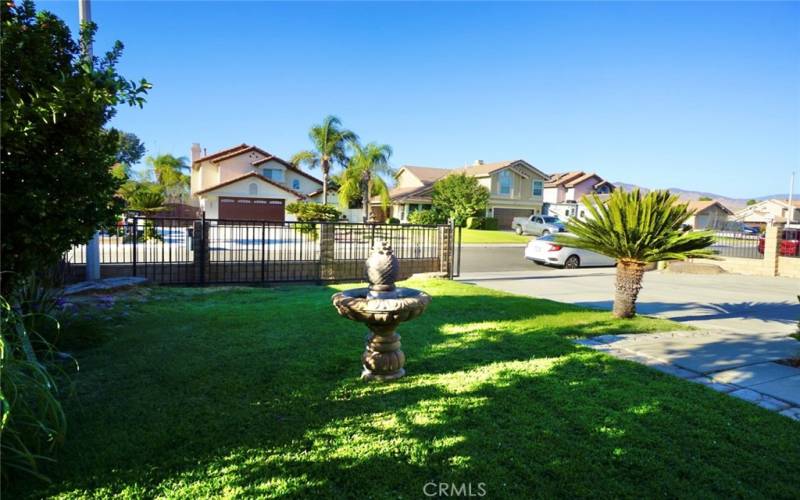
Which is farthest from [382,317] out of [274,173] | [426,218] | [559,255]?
[274,173]

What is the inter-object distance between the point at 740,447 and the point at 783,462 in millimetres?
236

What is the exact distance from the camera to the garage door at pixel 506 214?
45.6 m

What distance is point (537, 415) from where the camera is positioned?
3758mm

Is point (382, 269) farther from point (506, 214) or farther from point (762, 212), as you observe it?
point (762, 212)

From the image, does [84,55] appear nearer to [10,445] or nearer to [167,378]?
[167,378]

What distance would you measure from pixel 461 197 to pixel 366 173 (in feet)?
26.9

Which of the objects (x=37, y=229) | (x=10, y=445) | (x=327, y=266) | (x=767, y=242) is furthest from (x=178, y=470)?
(x=767, y=242)

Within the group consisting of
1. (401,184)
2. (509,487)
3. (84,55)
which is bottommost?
(509,487)

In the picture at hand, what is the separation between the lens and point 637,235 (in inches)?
295

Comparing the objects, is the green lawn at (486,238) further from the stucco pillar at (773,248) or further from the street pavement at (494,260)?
the stucco pillar at (773,248)

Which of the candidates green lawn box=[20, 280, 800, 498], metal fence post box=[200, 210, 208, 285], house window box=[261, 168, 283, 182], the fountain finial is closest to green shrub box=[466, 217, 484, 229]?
house window box=[261, 168, 283, 182]

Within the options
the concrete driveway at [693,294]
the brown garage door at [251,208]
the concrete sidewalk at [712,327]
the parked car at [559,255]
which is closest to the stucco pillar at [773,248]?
the concrete driveway at [693,294]

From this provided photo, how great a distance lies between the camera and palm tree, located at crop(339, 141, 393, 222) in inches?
1575

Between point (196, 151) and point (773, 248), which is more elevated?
point (196, 151)
